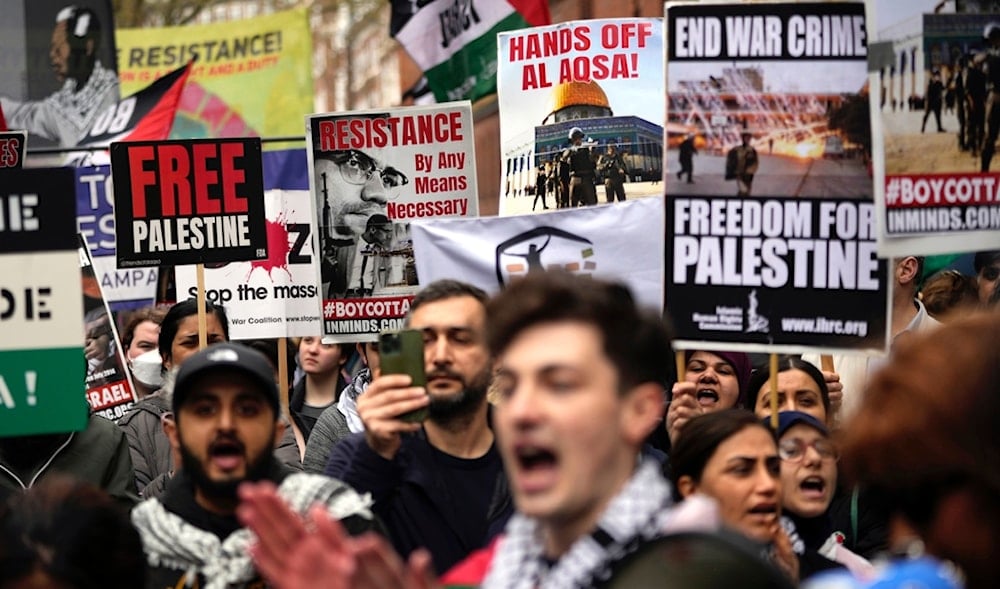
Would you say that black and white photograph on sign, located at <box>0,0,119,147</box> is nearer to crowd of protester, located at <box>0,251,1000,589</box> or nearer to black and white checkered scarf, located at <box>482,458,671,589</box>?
crowd of protester, located at <box>0,251,1000,589</box>

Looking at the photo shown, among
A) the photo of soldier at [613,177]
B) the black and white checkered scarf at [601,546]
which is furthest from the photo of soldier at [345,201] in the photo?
the black and white checkered scarf at [601,546]

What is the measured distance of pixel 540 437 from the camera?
11.5 feet

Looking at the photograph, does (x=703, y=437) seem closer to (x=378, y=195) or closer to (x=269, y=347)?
(x=378, y=195)

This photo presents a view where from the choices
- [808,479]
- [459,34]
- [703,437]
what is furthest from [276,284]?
[703,437]

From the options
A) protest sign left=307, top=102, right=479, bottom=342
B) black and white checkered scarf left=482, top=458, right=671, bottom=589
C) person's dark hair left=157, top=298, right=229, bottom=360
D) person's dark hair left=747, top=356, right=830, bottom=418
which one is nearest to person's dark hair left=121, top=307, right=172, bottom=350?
person's dark hair left=157, top=298, right=229, bottom=360

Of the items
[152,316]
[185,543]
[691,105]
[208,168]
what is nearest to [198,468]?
[185,543]

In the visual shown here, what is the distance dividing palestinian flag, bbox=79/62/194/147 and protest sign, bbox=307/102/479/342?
5.78m

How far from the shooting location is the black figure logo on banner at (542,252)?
25.3 feet

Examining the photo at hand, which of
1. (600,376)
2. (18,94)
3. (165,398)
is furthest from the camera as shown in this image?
(18,94)

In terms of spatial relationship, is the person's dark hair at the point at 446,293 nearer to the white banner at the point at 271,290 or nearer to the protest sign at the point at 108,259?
the white banner at the point at 271,290

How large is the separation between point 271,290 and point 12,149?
2181mm

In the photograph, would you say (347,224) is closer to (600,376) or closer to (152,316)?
(152,316)

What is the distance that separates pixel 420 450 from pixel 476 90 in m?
7.84

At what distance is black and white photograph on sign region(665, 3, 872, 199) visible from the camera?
6.45 metres
